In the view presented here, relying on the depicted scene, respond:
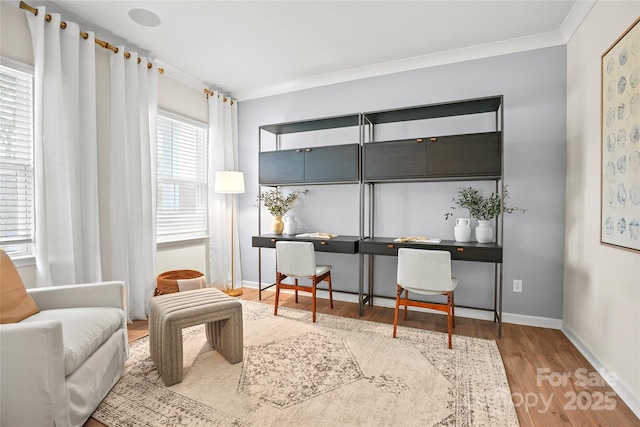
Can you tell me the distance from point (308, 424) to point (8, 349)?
1.40m

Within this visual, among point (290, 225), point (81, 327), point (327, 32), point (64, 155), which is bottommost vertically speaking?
point (81, 327)

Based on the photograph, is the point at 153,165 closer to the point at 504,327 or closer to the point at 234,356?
the point at 234,356

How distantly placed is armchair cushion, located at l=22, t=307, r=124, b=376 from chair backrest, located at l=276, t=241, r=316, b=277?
56.6 inches

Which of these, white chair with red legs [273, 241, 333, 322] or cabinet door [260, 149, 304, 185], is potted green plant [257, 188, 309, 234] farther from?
white chair with red legs [273, 241, 333, 322]

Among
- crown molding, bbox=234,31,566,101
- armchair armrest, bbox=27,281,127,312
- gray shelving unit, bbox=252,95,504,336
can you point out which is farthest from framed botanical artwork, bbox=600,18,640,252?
armchair armrest, bbox=27,281,127,312

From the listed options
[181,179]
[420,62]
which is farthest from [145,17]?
[420,62]

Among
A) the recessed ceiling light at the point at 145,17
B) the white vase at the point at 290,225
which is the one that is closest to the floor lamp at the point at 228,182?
the white vase at the point at 290,225

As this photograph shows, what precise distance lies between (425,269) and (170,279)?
2605mm

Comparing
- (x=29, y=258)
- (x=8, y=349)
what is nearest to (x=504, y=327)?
(x=8, y=349)

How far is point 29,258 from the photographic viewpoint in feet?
7.86

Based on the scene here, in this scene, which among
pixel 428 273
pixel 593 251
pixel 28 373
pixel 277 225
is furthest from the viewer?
pixel 277 225

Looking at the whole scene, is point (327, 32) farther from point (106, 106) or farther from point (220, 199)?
point (220, 199)

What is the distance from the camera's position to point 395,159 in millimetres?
3115

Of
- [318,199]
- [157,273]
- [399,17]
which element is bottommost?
[157,273]
